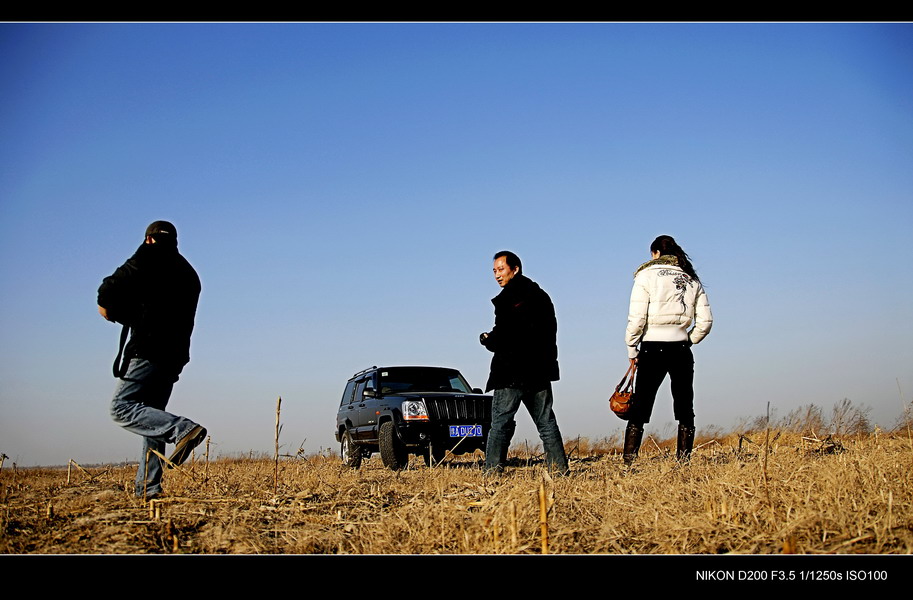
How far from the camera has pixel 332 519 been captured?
13.7ft

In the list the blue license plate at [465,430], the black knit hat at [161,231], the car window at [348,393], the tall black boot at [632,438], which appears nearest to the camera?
the black knit hat at [161,231]

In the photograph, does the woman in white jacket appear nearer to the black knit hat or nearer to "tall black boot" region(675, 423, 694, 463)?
"tall black boot" region(675, 423, 694, 463)

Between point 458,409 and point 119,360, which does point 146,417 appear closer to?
point 119,360

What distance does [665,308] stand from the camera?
22.9ft

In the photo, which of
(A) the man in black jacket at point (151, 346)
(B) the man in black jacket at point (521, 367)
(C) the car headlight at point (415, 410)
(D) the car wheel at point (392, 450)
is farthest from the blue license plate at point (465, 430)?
(A) the man in black jacket at point (151, 346)

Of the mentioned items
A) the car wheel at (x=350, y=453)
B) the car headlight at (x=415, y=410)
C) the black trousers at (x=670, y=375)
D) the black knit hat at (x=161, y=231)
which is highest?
the black knit hat at (x=161, y=231)

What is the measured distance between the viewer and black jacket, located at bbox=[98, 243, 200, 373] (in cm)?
508

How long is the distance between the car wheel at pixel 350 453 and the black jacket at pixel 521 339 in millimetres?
5765

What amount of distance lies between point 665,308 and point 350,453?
7051mm

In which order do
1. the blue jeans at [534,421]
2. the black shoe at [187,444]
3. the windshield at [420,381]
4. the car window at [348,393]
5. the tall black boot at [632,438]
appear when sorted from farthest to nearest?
the car window at [348,393], the windshield at [420,381], the tall black boot at [632,438], the blue jeans at [534,421], the black shoe at [187,444]

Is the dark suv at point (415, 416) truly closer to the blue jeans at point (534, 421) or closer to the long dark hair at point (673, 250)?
the blue jeans at point (534, 421)

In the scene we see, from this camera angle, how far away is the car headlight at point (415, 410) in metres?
10.2

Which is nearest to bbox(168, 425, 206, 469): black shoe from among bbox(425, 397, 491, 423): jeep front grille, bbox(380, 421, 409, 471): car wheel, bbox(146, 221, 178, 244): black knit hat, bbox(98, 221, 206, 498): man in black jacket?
bbox(98, 221, 206, 498): man in black jacket
